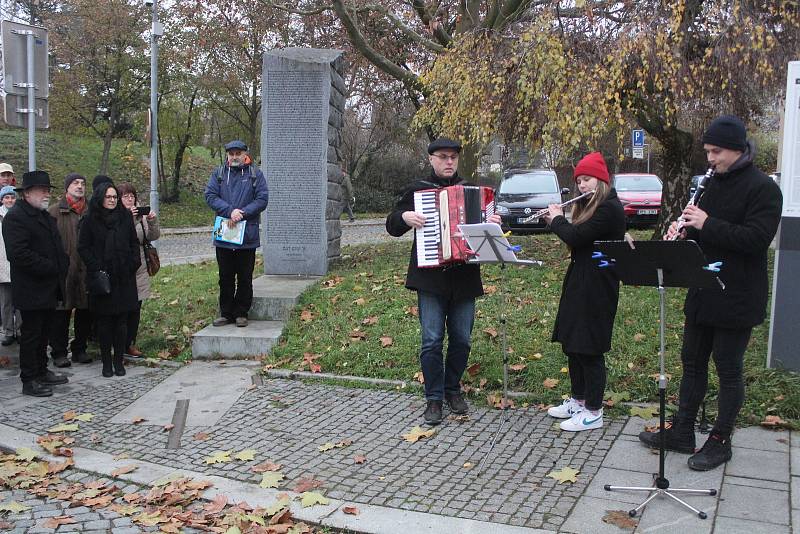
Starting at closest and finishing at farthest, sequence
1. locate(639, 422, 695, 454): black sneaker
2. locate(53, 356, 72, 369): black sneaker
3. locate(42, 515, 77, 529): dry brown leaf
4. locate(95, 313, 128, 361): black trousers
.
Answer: locate(42, 515, 77, 529): dry brown leaf → locate(639, 422, 695, 454): black sneaker → locate(95, 313, 128, 361): black trousers → locate(53, 356, 72, 369): black sneaker

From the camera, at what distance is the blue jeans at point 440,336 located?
19.0ft

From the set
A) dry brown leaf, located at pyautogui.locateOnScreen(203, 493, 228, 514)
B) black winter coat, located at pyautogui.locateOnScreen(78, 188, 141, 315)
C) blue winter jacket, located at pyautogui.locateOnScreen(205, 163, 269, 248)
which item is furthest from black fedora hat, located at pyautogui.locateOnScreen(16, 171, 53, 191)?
dry brown leaf, located at pyautogui.locateOnScreen(203, 493, 228, 514)

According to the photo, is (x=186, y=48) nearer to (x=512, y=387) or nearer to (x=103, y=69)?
(x=103, y=69)

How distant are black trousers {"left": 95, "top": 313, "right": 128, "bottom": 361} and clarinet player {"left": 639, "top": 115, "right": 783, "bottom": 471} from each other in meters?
5.37

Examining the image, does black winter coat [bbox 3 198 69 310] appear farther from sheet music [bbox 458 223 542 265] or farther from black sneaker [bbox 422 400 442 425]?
sheet music [bbox 458 223 542 265]

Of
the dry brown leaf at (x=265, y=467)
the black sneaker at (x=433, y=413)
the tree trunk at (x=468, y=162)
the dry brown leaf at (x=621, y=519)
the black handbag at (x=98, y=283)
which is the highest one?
the tree trunk at (x=468, y=162)

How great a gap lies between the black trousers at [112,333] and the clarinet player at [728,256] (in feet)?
17.6

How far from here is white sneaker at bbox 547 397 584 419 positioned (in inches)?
225

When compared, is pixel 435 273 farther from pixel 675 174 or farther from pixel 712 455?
pixel 675 174

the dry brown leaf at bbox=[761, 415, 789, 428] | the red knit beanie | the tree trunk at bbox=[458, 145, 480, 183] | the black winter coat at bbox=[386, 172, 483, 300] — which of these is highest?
the tree trunk at bbox=[458, 145, 480, 183]

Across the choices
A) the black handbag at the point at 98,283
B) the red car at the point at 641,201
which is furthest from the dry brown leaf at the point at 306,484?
the red car at the point at 641,201

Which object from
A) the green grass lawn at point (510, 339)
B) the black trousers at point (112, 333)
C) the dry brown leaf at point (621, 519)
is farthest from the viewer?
the black trousers at point (112, 333)

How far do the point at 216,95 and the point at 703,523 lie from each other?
26233 millimetres

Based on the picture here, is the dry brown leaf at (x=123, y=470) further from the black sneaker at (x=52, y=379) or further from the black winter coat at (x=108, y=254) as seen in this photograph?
the black winter coat at (x=108, y=254)
